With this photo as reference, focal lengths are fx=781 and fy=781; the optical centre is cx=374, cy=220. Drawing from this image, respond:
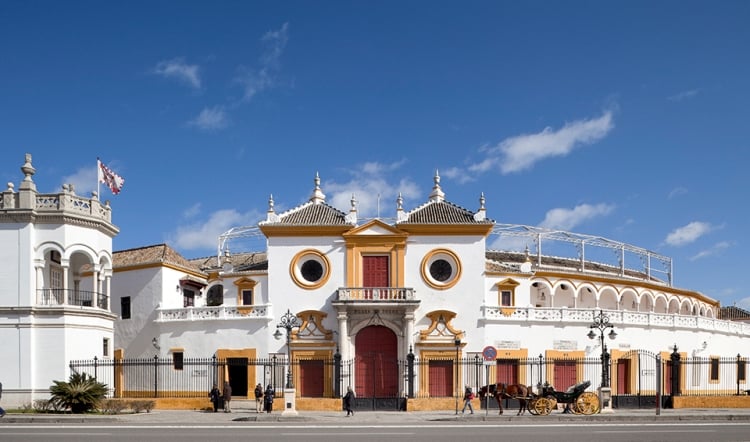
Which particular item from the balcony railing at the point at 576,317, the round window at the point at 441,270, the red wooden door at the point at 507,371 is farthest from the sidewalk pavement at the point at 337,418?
the round window at the point at 441,270

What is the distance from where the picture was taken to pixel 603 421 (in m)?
26.0

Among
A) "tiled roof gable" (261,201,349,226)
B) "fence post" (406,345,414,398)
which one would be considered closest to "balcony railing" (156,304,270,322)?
"tiled roof gable" (261,201,349,226)

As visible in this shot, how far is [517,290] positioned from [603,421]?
629 inches

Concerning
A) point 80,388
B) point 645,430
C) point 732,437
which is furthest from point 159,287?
point 732,437

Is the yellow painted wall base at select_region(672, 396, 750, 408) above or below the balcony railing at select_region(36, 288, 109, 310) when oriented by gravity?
below

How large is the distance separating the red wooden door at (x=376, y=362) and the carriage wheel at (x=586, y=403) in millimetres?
12914

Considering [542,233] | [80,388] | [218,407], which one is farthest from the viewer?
[542,233]

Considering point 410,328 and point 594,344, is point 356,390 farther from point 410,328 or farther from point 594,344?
point 594,344

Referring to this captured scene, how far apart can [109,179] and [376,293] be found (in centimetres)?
1388

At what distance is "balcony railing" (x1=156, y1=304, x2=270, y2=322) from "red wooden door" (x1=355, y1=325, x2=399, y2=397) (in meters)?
5.19

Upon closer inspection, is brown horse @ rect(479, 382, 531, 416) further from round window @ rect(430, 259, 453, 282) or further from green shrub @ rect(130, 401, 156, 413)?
green shrub @ rect(130, 401, 156, 413)

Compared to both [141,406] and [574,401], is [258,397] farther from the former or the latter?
[574,401]

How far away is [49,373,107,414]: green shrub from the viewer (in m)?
28.1

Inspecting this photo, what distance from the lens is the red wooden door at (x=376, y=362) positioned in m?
39.2
